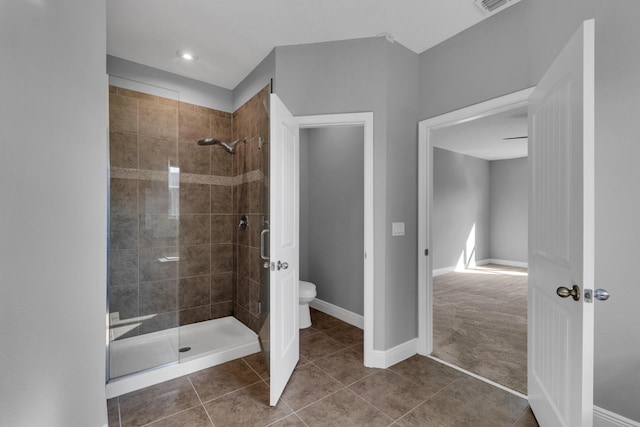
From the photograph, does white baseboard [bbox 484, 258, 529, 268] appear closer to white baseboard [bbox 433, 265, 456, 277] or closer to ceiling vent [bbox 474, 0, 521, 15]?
white baseboard [bbox 433, 265, 456, 277]

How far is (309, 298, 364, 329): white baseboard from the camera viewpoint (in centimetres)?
322

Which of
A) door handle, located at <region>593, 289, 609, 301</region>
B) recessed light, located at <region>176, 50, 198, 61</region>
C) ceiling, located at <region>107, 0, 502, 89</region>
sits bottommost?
door handle, located at <region>593, 289, 609, 301</region>

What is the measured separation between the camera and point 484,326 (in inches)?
129

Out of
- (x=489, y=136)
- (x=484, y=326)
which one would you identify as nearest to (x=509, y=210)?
(x=489, y=136)

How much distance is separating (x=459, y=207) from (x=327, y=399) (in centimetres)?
584

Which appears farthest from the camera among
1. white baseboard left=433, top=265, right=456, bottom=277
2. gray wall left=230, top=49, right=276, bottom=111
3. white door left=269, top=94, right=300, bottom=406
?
white baseboard left=433, top=265, right=456, bottom=277

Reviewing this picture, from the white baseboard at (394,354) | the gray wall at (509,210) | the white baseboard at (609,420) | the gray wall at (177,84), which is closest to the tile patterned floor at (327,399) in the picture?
the white baseboard at (394,354)

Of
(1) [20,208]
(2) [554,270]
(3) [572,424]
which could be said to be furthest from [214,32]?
(3) [572,424]

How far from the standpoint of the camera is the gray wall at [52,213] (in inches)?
32.6

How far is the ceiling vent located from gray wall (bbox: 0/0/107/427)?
241 centimetres

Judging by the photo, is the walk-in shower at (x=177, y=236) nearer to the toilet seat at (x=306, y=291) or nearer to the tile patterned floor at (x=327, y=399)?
the tile patterned floor at (x=327, y=399)

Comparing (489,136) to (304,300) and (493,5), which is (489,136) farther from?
(304,300)

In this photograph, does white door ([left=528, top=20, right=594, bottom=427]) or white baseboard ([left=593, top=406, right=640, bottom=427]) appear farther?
white baseboard ([left=593, top=406, right=640, bottom=427])

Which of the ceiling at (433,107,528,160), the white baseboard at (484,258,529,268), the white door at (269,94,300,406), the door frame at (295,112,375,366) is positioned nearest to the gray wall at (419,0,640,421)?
the door frame at (295,112,375,366)
